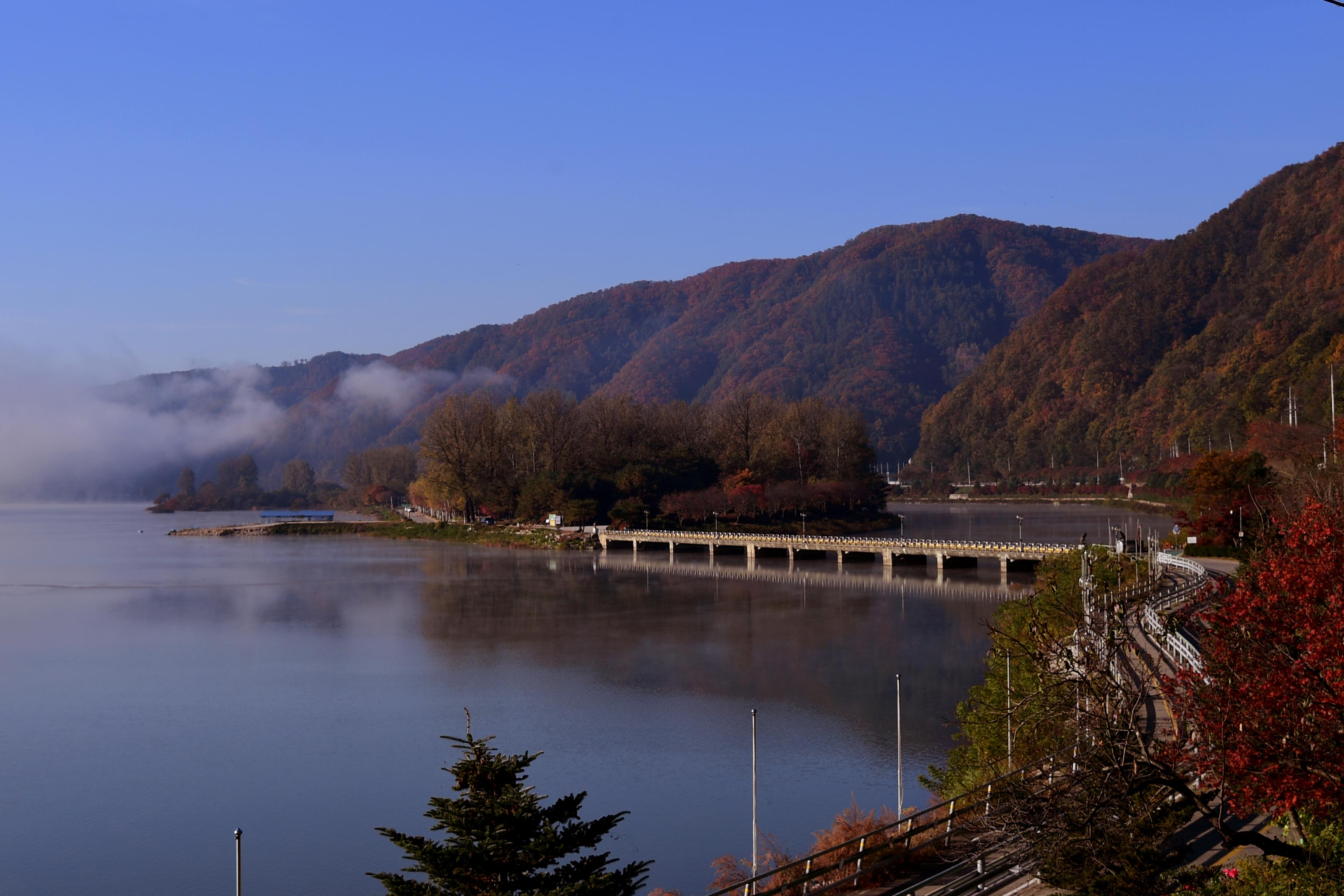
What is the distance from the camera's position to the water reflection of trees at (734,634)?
122ft

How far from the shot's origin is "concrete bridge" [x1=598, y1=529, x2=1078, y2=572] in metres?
68.2

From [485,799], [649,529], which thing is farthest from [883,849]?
[649,529]

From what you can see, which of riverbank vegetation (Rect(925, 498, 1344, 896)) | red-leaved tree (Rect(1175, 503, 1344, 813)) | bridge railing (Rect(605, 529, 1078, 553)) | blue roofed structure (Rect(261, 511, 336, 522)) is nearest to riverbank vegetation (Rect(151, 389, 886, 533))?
bridge railing (Rect(605, 529, 1078, 553))

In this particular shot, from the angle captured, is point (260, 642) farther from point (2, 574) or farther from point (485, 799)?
point (2, 574)

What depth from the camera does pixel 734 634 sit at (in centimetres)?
4891

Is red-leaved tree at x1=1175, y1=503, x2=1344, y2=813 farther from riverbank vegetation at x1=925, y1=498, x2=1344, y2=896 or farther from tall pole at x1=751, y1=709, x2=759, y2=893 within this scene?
tall pole at x1=751, y1=709, x2=759, y2=893

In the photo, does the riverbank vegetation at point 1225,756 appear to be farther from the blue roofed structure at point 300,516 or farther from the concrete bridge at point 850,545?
the blue roofed structure at point 300,516

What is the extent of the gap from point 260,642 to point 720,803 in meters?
30.4

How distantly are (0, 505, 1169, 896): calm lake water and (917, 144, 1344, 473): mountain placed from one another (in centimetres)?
8153

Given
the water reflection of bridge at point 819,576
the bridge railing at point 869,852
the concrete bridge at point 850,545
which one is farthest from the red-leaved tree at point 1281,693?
the water reflection of bridge at point 819,576

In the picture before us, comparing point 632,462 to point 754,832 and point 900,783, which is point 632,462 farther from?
point 754,832

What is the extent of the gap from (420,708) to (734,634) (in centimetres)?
1703

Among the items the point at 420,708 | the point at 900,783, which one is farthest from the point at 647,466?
the point at 900,783

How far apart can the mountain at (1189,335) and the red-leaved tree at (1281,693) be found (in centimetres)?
11111
